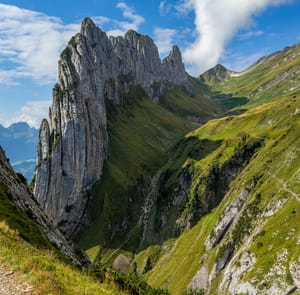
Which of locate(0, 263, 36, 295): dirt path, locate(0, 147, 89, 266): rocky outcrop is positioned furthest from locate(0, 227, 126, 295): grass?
locate(0, 147, 89, 266): rocky outcrop

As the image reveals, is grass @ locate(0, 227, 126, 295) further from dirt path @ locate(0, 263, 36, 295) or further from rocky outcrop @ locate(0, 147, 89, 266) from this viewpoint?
rocky outcrop @ locate(0, 147, 89, 266)

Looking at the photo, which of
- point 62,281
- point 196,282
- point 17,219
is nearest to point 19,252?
point 62,281

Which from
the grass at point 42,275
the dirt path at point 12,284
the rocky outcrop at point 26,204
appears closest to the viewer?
the dirt path at point 12,284

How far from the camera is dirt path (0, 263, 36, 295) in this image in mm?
18753

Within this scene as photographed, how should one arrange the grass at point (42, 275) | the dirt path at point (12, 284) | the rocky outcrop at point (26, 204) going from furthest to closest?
the rocky outcrop at point (26, 204) < the grass at point (42, 275) < the dirt path at point (12, 284)

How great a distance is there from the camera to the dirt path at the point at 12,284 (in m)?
18.8

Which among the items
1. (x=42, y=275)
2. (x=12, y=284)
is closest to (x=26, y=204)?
(x=42, y=275)

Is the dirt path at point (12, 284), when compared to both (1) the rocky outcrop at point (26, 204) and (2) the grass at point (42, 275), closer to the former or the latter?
(2) the grass at point (42, 275)

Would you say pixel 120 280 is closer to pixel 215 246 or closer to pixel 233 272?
pixel 233 272

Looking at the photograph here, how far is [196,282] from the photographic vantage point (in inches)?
7101

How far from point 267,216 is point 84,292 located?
16956 cm

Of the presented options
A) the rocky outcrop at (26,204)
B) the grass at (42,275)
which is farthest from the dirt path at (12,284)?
the rocky outcrop at (26,204)

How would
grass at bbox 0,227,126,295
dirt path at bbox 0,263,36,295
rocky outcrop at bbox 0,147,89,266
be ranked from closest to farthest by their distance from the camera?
dirt path at bbox 0,263,36,295 → grass at bbox 0,227,126,295 → rocky outcrop at bbox 0,147,89,266

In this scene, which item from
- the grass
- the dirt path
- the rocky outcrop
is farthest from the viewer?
the rocky outcrop
